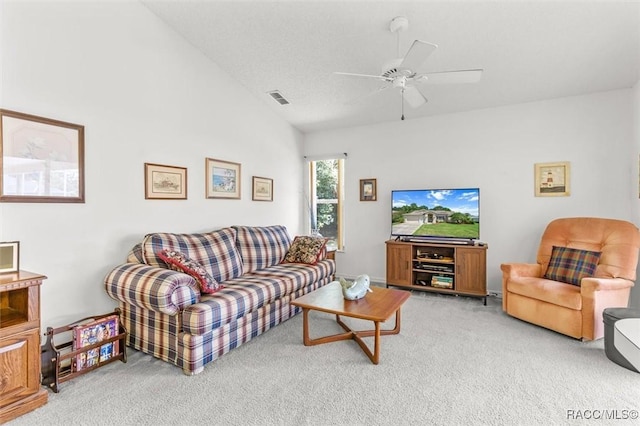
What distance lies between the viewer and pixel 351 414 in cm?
180

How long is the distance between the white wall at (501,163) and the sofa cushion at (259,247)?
158 cm

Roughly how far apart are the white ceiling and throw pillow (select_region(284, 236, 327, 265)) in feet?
6.13

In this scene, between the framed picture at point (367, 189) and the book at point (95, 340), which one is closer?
the book at point (95, 340)

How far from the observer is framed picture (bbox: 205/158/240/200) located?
3.73 m

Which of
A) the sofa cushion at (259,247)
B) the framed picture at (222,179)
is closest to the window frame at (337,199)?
the sofa cushion at (259,247)

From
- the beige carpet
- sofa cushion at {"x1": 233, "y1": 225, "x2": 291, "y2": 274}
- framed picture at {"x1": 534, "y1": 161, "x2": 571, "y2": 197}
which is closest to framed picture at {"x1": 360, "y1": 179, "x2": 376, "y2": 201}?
sofa cushion at {"x1": 233, "y1": 225, "x2": 291, "y2": 274}

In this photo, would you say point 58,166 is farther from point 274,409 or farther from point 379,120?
point 379,120

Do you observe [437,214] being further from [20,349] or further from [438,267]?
[20,349]

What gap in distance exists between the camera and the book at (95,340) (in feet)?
7.33

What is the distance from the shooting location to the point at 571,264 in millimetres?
3207

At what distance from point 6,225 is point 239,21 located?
255 cm

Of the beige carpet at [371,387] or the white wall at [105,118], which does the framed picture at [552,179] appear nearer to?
the beige carpet at [371,387]

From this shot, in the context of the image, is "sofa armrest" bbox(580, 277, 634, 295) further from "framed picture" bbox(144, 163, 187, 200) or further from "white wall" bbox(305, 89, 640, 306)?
"framed picture" bbox(144, 163, 187, 200)

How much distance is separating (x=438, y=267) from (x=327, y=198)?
88.5 inches
